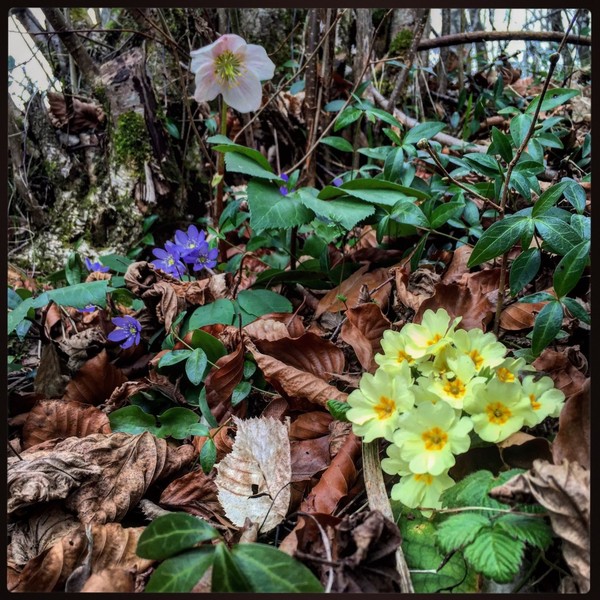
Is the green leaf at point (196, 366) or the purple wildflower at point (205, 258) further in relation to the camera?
the purple wildflower at point (205, 258)

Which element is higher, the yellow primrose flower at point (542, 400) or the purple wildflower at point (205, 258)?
the yellow primrose flower at point (542, 400)

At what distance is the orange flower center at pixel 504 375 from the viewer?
93cm

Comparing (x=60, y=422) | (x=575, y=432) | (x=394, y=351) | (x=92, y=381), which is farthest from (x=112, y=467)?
(x=575, y=432)

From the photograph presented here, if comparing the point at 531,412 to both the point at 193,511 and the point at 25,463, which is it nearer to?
the point at 193,511

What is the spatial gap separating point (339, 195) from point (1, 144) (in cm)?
84

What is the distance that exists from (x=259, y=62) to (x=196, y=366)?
2.75 feet

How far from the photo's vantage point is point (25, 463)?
1.09 meters

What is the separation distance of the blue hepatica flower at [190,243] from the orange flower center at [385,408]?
1.03m

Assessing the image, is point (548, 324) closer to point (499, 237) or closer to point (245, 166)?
point (499, 237)

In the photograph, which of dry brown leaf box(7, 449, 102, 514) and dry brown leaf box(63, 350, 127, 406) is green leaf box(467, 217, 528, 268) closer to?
dry brown leaf box(7, 449, 102, 514)

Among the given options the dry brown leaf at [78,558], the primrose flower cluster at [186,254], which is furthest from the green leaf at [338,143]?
the dry brown leaf at [78,558]

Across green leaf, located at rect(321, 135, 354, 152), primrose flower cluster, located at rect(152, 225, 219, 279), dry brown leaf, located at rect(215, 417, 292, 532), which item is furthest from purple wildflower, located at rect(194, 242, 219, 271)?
dry brown leaf, located at rect(215, 417, 292, 532)

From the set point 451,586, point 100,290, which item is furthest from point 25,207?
point 451,586

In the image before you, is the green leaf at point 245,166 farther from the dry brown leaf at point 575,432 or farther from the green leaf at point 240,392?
the dry brown leaf at point 575,432
